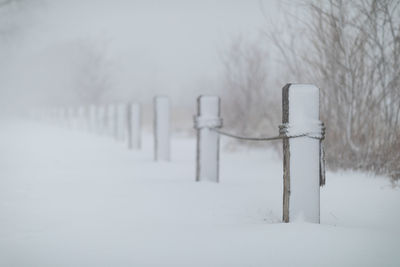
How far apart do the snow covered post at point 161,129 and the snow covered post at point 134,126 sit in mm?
1914

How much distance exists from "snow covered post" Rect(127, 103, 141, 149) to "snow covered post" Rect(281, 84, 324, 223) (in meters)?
5.60

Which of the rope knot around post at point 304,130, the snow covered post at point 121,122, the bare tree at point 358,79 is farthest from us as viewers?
the snow covered post at point 121,122

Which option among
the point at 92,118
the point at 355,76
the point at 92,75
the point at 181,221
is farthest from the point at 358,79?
the point at 92,75

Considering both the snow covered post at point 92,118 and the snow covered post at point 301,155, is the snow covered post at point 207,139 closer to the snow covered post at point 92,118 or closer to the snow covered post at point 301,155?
the snow covered post at point 301,155

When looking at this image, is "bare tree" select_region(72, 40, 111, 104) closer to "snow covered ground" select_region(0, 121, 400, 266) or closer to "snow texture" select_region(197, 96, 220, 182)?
"snow covered ground" select_region(0, 121, 400, 266)

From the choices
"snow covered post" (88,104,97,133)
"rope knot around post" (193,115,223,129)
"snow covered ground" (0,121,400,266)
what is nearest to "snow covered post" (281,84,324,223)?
"snow covered ground" (0,121,400,266)

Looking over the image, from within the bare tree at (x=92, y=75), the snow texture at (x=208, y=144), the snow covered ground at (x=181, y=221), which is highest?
the bare tree at (x=92, y=75)

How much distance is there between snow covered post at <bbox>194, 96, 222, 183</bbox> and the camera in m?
3.81

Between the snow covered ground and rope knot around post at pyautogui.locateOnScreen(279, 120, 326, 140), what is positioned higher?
rope knot around post at pyautogui.locateOnScreen(279, 120, 326, 140)

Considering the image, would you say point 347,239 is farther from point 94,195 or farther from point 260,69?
point 260,69

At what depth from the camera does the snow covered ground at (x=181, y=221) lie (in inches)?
75.3

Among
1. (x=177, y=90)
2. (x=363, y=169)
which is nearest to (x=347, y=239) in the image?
(x=363, y=169)

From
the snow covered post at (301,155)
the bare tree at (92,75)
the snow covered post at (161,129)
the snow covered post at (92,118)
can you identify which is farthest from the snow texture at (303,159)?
the bare tree at (92,75)

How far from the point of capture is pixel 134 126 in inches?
305
